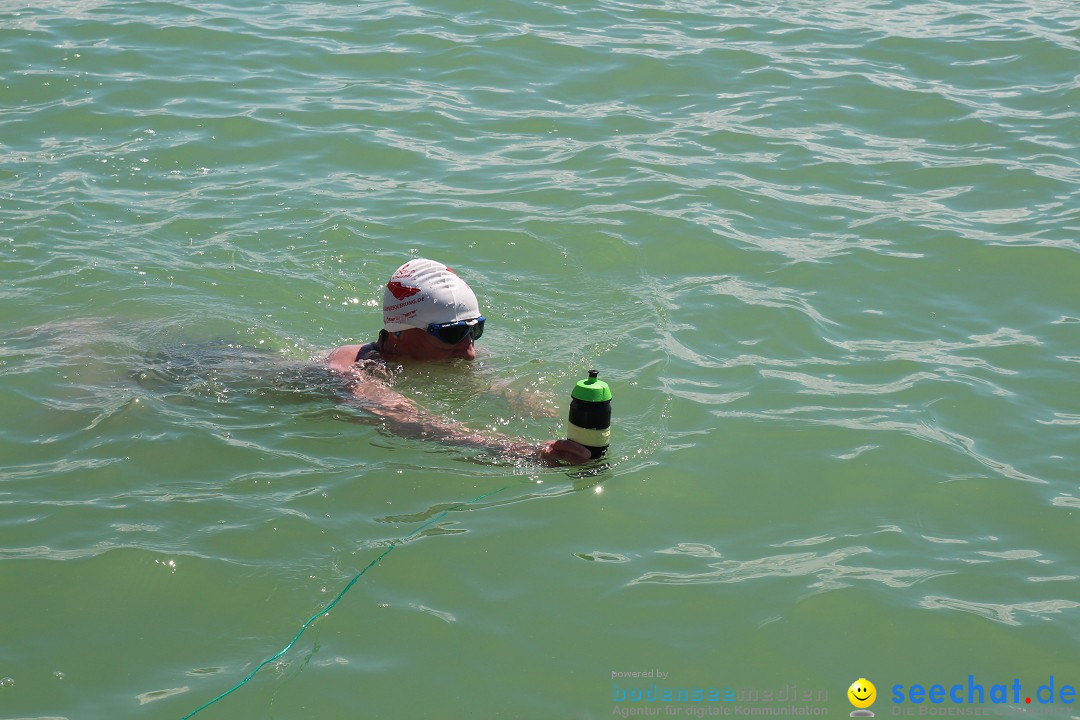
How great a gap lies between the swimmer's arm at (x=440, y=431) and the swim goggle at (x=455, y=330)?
420mm

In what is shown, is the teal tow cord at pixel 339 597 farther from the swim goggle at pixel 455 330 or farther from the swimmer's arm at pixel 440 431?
the swim goggle at pixel 455 330

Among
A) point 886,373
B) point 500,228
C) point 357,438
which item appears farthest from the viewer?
point 500,228

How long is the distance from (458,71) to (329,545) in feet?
27.8

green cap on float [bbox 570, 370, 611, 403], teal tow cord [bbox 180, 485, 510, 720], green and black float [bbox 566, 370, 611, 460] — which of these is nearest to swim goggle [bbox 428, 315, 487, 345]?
teal tow cord [bbox 180, 485, 510, 720]

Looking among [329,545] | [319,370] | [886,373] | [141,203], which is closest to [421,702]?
[329,545]

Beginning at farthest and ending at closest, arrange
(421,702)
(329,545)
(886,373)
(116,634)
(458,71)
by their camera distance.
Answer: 1. (458,71)
2. (886,373)
3. (329,545)
4. (116,634)
5. (421,702)

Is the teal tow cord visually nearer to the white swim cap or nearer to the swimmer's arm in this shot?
the swimmer's arm

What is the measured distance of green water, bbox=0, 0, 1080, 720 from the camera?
4.75 meters

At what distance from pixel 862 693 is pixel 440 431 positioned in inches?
104

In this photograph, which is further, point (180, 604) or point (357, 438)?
point (357, 438)

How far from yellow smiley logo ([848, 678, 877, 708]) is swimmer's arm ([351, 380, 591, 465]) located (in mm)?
1646

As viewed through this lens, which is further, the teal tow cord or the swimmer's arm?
the swimmer's arm

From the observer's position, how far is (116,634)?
470cm

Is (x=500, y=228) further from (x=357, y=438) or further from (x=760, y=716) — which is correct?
(x=760, y=716)
